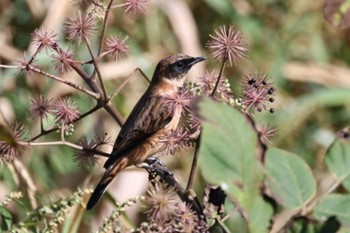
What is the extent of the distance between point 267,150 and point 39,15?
16.0 feet

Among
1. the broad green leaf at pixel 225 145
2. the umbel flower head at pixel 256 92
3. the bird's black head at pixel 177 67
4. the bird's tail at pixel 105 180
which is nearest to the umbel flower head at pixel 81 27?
the umbel flower head at pixel 256 92

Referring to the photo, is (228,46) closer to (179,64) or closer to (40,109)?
(40,109)

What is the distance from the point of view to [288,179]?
1103 mm

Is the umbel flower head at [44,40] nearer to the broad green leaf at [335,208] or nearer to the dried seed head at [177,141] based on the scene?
the dried seed head at [177,141]

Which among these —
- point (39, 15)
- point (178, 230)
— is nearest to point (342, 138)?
point (178, 230)

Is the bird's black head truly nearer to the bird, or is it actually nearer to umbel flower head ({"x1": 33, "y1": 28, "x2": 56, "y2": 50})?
the bird

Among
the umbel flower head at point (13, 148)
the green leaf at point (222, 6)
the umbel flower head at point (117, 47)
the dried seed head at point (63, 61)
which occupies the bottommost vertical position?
the umbel flower head at point (13, 148)

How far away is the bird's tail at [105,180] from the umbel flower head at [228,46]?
740 mm

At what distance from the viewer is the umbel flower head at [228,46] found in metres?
1.57

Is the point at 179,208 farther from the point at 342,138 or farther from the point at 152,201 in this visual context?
the point at 342,138

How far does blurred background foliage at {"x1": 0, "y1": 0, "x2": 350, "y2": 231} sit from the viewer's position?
17.6ft

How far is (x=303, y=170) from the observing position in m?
1.12

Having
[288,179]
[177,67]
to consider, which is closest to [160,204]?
[288,179]

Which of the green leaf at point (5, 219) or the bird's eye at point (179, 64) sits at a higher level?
the bird's eye at point (179, 64)
